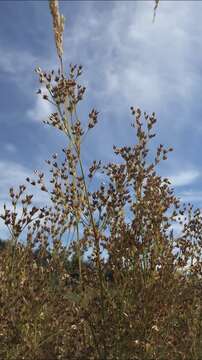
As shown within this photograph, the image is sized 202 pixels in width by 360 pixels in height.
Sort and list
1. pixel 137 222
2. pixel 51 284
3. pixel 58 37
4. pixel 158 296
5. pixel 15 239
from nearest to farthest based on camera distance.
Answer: pixel 58 37 < pixel 158 296 < pixel 137 222 < pixel 15 239 < pixel 51 284

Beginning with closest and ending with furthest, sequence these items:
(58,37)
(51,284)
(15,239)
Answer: (58,37)
(15,239)
(51,284)

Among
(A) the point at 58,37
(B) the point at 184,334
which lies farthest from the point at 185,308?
(A) the point at 58,37

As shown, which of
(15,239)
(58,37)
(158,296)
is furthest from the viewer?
(15,239)

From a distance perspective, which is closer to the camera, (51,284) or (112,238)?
(112,238)

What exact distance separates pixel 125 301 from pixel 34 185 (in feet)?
5.69

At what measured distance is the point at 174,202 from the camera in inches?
195

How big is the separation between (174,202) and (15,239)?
153 cm

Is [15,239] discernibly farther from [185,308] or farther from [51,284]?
[185,308]

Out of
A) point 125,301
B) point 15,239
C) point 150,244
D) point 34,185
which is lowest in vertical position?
point 125,301

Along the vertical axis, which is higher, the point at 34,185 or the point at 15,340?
the point at 34,185

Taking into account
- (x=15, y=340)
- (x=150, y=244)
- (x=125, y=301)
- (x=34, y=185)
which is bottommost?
(x=15, y=340)

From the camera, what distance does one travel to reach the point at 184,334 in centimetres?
479

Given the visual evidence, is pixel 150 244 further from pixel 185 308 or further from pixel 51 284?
pixel 51 284

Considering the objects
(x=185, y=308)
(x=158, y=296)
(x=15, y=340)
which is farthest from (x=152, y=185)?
(x=15, y=340)
